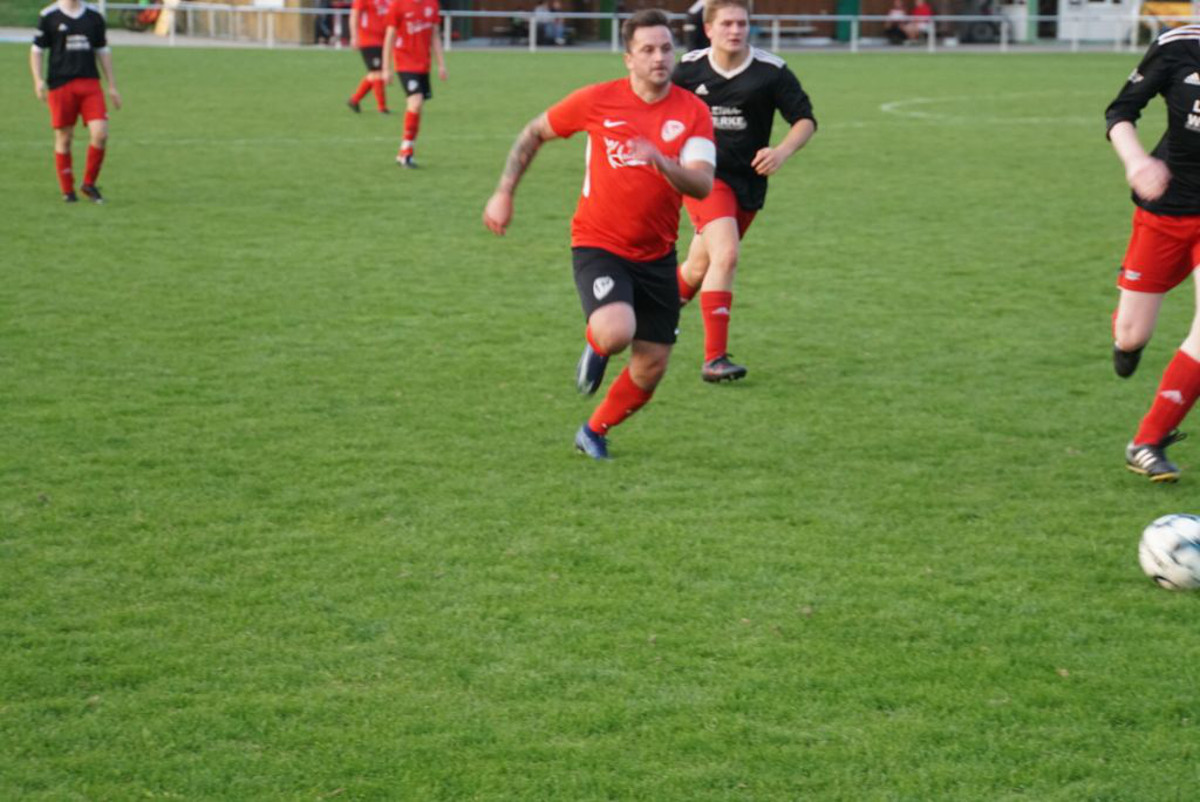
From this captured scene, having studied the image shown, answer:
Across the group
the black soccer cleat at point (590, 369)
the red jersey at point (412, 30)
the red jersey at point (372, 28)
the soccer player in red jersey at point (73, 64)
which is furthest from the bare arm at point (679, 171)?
the red jersey at point (372, 28)

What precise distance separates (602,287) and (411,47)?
1232 centimetres

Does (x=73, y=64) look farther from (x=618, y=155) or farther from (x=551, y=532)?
(x=551, y=532)

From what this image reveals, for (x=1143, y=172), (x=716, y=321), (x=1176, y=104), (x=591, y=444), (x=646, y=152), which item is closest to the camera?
(x=646, y=152)

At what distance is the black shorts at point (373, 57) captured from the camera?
2406 centimetres

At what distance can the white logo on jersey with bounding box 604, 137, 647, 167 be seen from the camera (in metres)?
7.27

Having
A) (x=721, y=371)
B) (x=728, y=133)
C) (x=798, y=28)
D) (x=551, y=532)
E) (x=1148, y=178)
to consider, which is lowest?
(x=551, y=532)

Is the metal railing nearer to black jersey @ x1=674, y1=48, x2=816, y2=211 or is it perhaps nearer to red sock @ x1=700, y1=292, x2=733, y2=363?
black jersey @ x1=674, y1=48, x2=816, y2=211

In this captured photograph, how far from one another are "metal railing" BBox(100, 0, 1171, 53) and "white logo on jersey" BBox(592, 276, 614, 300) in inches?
1287

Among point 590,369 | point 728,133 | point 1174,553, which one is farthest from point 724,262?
point 1174,553

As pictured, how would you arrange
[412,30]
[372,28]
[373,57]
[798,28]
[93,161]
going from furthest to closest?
1. [798,28]
2. [373,57]
3. [372,28]
4. [412,30]
5. [93,161]

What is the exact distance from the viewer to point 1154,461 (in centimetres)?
733

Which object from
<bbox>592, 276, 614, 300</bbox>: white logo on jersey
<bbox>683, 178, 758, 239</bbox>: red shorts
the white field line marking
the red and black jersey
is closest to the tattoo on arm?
<bbox>592, 276, 614, 300</bbox>: white logo on jersey

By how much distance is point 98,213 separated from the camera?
14930mm

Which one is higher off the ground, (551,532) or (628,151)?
(628,151)
